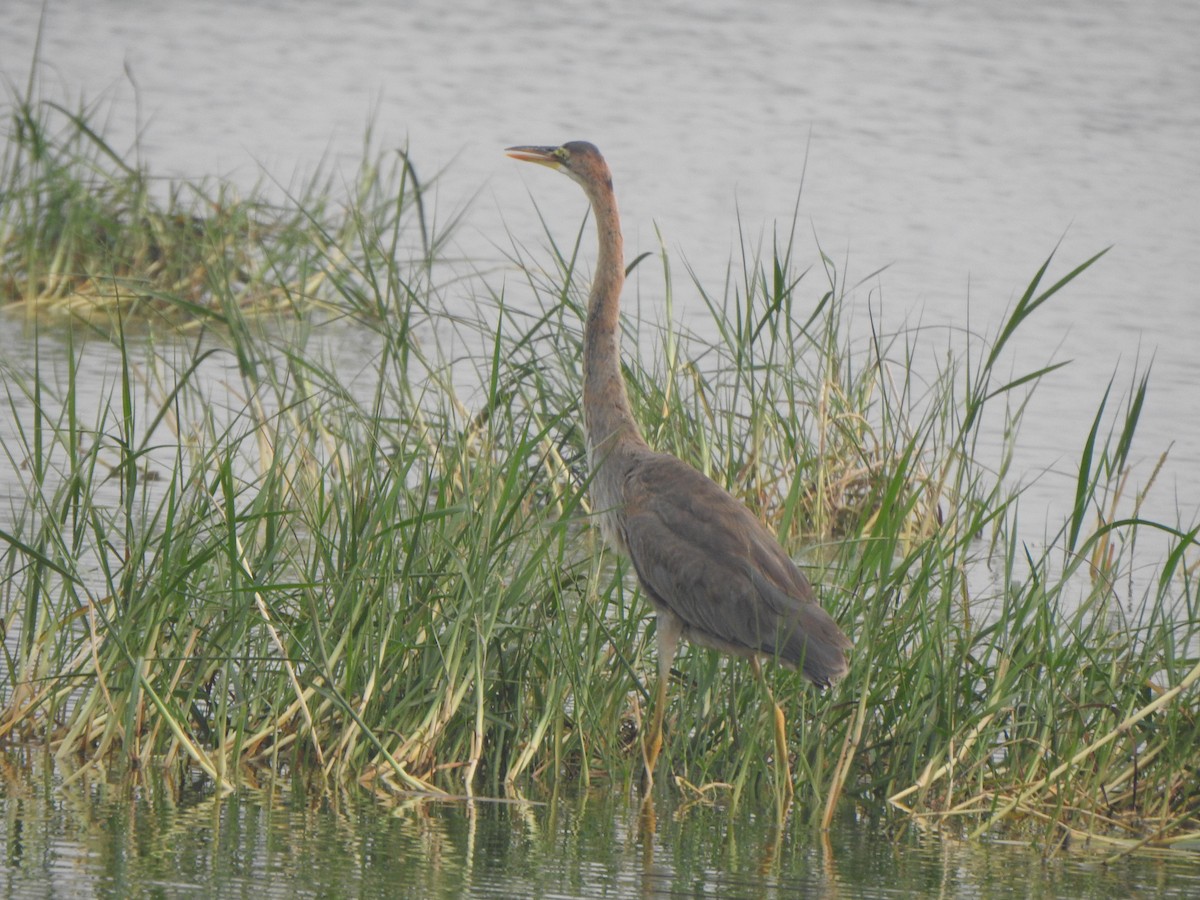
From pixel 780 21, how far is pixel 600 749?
734 inches

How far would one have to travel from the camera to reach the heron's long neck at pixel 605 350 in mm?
5508

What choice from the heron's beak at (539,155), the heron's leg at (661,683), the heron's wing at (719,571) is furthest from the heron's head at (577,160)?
the heron's leg at (661,683)

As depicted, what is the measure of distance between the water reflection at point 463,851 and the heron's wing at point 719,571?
1.35 feet

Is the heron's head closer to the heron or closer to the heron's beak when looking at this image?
the heron's beak

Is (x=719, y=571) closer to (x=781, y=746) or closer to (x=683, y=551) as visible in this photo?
(x=683, y=551)

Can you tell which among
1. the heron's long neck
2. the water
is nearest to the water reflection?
the heron's long neck

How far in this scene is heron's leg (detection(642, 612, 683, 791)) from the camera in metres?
4.75

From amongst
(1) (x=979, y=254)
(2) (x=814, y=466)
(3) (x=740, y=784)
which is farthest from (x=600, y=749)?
(1) (x=979, y=254)

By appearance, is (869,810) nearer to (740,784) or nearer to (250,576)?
(740,784)

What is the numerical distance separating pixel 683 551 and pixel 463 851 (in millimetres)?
1189

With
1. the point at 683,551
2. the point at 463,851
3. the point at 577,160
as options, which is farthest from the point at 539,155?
the point at 463,851

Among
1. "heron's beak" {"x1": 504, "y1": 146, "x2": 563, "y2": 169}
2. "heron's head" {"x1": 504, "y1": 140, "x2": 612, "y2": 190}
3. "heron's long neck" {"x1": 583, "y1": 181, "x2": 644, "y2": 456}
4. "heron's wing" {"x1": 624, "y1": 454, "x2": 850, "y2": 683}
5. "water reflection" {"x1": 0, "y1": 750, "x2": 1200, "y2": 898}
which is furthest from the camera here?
"heron's beak" {"x1": 504, "y1": 146, "x2": 563, "y2": 169}

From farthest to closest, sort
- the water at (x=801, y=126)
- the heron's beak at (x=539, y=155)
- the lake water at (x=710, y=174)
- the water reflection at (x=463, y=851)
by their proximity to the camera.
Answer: the water at (x=801, y=126)
the heron's beak at (x=539, y=155)
the lake water at (x=710, y=174)
the water reflection at (x=463, y=851)

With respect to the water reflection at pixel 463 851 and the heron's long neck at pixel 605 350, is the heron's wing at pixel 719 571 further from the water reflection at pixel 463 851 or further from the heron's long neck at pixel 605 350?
the water reflection at pixel 463 851
